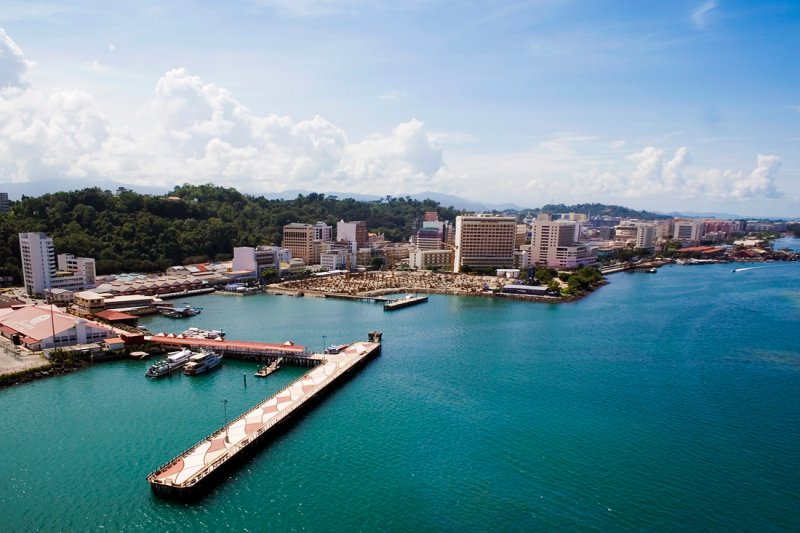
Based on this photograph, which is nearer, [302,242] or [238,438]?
[238,438]

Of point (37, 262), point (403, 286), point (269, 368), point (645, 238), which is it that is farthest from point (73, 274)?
point (645, 238)

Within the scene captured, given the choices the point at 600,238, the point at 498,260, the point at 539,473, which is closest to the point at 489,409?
the point at 539,473

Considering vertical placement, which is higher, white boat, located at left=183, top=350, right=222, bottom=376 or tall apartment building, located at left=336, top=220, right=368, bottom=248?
A: tall apartment building, located at left=336, top=220, right=368, bottom=248

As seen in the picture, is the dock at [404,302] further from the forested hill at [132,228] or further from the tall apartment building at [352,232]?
the tall apartment building at [352,232]

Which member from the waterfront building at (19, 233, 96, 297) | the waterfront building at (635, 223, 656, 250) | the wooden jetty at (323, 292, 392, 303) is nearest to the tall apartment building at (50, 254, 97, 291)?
the waterfront building at (19, 233, 96, 297)

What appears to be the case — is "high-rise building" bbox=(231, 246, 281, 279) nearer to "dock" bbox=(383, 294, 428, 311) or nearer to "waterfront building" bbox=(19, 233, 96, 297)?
"waterfront building" bbox=(19, 233, 96, 297)

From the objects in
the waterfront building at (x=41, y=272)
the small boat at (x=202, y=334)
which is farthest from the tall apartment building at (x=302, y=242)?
the small boat at (x=202, y=334)

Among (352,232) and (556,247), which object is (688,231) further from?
(352,232)
